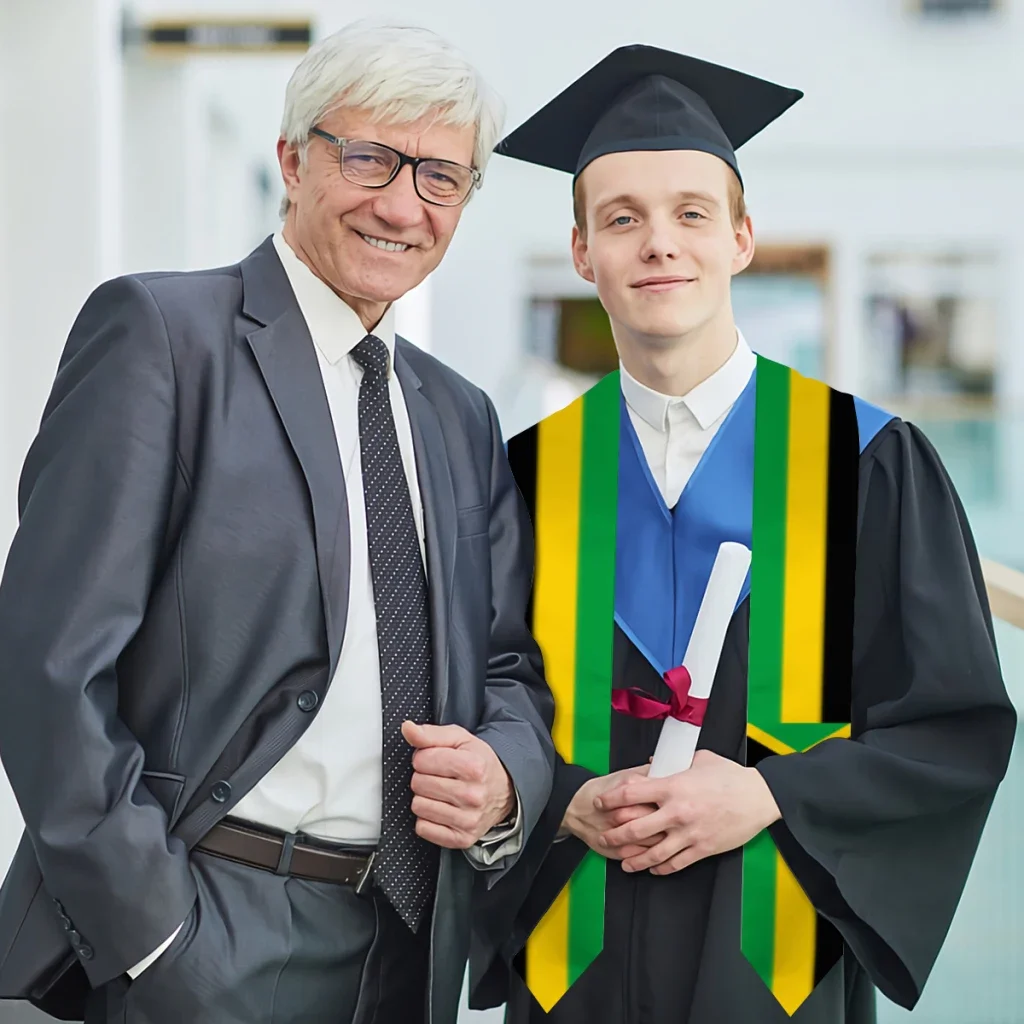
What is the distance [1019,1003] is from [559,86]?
8.29 meters

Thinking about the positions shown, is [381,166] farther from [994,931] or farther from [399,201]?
[994,931]

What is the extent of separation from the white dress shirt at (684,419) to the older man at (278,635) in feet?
0.93

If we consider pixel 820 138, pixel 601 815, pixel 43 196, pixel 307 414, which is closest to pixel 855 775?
pixel 601 815

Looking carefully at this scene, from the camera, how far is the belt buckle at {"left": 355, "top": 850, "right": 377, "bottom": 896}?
5.94 feet

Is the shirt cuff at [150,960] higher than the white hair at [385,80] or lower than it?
lower

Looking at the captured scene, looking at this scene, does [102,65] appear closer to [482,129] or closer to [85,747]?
[482,129]

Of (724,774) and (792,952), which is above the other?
(724,774)

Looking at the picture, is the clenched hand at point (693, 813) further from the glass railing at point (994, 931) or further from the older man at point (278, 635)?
the glass railing at point (994, 931)

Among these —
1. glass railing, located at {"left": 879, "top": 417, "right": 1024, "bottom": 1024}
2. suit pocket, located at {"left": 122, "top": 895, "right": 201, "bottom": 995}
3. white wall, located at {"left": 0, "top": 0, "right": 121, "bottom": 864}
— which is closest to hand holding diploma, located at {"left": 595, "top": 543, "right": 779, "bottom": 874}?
suit pocket, located at {"left": 122, "top": 895, "right": 201, "bottom": 995}

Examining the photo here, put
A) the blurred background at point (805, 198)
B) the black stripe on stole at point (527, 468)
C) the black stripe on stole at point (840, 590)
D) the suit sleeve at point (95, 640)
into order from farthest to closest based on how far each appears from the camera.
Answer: the blurred background at point (805, 198) → the black stripe on stole at point (527, 468) → the black stripe on stole at point (840, 590) → the suit sleeve at point (95, 640)

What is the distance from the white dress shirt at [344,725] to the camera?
1.77 meters

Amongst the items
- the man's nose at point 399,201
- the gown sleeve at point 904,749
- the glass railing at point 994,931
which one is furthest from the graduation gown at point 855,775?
the glass railing at point 994,931

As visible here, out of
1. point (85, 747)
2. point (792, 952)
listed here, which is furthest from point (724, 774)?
point (85, 747)

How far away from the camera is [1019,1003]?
8.84 feet
